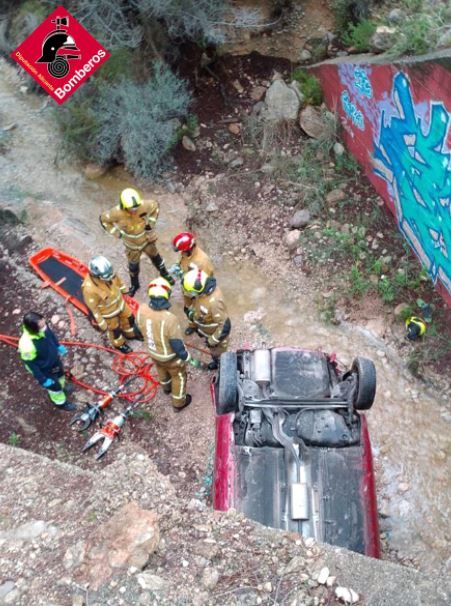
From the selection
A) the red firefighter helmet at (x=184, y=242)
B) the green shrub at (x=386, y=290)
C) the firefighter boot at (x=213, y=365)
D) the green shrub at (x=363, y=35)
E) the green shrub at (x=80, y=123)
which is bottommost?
the green shrub at (x=386, y=290)

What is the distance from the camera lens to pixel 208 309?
6.16 m

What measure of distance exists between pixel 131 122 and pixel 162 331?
14.8 feet

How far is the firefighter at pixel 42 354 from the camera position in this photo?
566cm

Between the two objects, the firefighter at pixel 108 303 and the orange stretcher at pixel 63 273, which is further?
the orange stretcher at pixel 63 273

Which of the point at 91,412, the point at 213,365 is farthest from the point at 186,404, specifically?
the point at 91,412

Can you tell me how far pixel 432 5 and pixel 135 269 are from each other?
522 cm

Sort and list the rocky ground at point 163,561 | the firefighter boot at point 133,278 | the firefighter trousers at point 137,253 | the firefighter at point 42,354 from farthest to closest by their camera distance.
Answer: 1. the firefighter boot at point 133,278
2. the firefighter trousers at point 137,253
3. the firefighter at point 42,354
4. the rocky ground at point 163,561

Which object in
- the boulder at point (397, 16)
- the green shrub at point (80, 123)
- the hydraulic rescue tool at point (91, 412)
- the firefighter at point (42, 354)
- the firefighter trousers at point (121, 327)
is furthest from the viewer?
the green shrub at point (80, 123)

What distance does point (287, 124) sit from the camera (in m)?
8.83

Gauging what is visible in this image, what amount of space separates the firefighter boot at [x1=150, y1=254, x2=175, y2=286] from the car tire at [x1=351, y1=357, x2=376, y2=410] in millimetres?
3448

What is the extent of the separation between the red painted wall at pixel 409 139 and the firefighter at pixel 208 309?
2645 mm

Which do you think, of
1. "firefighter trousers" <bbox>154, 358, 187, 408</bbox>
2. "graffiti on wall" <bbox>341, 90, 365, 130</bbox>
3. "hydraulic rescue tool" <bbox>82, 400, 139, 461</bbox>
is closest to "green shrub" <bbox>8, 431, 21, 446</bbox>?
"hydraulic rescue tool" <bbox>82, 400, 139, 461</bbox>

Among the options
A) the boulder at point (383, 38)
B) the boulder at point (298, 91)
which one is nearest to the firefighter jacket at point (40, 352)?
the boulder at point (298, 91)

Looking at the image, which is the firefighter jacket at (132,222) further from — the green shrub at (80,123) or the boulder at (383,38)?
the boulder at (383,38)
